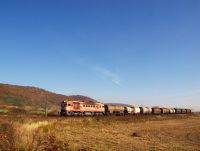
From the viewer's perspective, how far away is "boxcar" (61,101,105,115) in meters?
62.6

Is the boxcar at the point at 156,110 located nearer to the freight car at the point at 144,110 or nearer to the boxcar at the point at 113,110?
the freight car at the point at 144,110

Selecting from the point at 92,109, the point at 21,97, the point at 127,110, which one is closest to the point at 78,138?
the point at 92,109

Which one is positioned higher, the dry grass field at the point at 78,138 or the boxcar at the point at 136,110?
the boxcar at the point at 136,110

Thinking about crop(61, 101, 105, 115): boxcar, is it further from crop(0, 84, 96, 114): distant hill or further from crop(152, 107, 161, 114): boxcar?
crop(0, 84, 96, 114): distant hill

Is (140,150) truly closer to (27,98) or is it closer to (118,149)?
(118,149)

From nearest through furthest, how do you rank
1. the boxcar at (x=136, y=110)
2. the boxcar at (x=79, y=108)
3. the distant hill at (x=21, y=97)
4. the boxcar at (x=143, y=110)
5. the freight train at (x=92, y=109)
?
the boxcar at (x=79, y=108)
the freight train at (x=92, y=109)
the boxcar at (x=136, y=110)
the boxcar at (x=143, y=110)
the distant hill at (x=21, y=97)

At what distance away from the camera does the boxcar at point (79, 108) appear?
6256cm

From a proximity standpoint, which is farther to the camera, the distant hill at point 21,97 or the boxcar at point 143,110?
the distant hill at point 21,97

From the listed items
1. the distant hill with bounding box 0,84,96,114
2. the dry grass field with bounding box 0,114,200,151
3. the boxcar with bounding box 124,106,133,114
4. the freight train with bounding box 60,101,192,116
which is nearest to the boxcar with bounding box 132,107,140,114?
the freight train with bounding box 60,101,192,116

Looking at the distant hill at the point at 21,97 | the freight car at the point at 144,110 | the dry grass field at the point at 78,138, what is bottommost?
the dry grass field at the point at 78,138

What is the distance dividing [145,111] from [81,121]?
197 feet

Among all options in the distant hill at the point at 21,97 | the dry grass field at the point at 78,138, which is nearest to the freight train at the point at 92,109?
the dry grass field at the point at 78,138

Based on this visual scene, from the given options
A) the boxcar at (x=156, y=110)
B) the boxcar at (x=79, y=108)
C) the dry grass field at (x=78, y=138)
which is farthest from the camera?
the boxcar at (x=156, y=110)

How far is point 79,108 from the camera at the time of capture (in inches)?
2552
